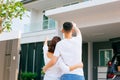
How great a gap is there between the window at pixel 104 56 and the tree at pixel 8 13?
5.49 metres

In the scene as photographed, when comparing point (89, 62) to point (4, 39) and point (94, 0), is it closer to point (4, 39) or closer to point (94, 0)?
point (4, 39)

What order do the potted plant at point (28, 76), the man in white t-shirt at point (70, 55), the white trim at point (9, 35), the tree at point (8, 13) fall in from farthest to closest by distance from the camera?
the potted plant at point (28, 76), the tree at point (8, 13), the white trim at point (9, 35), the man in white t-shirt at point (70, 55)

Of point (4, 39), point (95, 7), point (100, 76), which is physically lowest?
point (100, 76)

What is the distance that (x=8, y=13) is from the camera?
11938 mm

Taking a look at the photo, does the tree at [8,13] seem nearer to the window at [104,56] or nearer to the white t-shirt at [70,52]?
the window at [104,56]

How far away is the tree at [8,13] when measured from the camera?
1185 centimetres

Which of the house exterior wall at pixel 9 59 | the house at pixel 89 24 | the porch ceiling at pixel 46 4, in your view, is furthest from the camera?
the porch ceiling at pixel 46 4

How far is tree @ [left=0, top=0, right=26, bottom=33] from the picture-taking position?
1185 cm

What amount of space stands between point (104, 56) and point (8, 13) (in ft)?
20.2

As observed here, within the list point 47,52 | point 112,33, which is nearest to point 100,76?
point 112,33

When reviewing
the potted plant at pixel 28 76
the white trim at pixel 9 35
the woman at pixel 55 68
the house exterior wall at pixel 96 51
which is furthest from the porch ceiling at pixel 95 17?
the potted plant at pixel 28 76

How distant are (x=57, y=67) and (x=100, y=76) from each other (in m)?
10.8

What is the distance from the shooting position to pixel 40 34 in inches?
730

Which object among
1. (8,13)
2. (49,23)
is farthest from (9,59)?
(49,23)
